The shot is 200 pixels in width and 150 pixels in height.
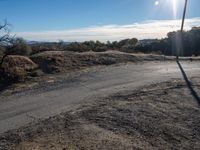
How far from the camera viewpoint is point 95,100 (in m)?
13.3

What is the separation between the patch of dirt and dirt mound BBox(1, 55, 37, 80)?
7904mm

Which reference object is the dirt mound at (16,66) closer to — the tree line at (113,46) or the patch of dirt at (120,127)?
the tree line at (113,46)

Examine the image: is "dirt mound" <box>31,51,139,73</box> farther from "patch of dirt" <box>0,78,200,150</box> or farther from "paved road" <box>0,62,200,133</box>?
"patch of dirt" <box>0,78,200,150</box>

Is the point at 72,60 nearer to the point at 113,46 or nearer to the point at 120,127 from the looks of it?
the point at 120,127

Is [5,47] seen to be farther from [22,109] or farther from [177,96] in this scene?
[177,96]

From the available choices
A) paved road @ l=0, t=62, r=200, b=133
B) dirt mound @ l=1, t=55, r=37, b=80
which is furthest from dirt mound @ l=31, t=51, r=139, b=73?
paved road @ l=0, t=62, r=200, b=133

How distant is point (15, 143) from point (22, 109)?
3.50 meters

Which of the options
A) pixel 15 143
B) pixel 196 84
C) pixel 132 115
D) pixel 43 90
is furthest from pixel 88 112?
pixel 196 84

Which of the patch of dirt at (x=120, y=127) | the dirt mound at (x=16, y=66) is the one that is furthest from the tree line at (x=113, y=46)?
the patch of dirt at (x=120, y=127)

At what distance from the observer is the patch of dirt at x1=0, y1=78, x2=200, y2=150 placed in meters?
8.85

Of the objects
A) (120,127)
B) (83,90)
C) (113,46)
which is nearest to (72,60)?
(83,90)

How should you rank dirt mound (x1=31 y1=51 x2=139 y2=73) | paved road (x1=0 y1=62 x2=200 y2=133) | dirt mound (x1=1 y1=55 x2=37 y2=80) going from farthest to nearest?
dirt mound (x1=31 y1=51 x2=139 y2=73)
dirt mound (x1=1 y1=55 x2=37 y2=80)
paved road (x1=0 y1=62 x2=200 y2=133)

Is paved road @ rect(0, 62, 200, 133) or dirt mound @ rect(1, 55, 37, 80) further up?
dirt mound @ rect(1, 55, 37, 80)

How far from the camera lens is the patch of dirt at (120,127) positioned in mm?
8852
